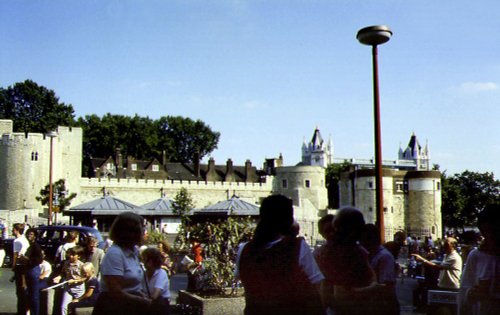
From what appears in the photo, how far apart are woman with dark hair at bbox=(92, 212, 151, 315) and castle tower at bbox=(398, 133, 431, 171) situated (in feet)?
439

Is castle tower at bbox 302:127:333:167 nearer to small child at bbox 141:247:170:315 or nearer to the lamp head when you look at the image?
the lamp head

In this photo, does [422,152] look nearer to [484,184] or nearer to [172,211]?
[484,184]

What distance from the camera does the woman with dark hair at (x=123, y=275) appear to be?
14.5 feet

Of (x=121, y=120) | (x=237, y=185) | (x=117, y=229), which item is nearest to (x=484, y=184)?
(x=237, y=185)

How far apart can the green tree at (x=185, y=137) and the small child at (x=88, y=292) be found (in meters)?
76.4

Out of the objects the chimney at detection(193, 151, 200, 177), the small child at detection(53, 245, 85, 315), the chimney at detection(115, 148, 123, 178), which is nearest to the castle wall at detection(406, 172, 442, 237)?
the chimney at detection(193, 151, 200, 177)

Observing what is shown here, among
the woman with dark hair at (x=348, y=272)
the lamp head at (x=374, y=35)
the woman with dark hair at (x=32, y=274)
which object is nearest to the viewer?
the woman with dark hair at (x=348, y=272)

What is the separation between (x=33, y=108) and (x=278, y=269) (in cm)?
7280

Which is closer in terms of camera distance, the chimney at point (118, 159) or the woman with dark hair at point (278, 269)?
the woman with dark hair at point (278, 269)

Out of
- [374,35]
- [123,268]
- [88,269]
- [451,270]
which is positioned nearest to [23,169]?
[374,35]

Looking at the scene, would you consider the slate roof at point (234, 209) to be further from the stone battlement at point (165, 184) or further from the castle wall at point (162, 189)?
the stone battlement at point (165, 184)

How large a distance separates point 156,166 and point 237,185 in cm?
1019

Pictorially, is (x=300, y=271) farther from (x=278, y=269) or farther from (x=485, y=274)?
(x=485, y=274)

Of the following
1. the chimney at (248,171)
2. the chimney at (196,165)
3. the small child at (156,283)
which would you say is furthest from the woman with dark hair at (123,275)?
the chimney at (248,171)
